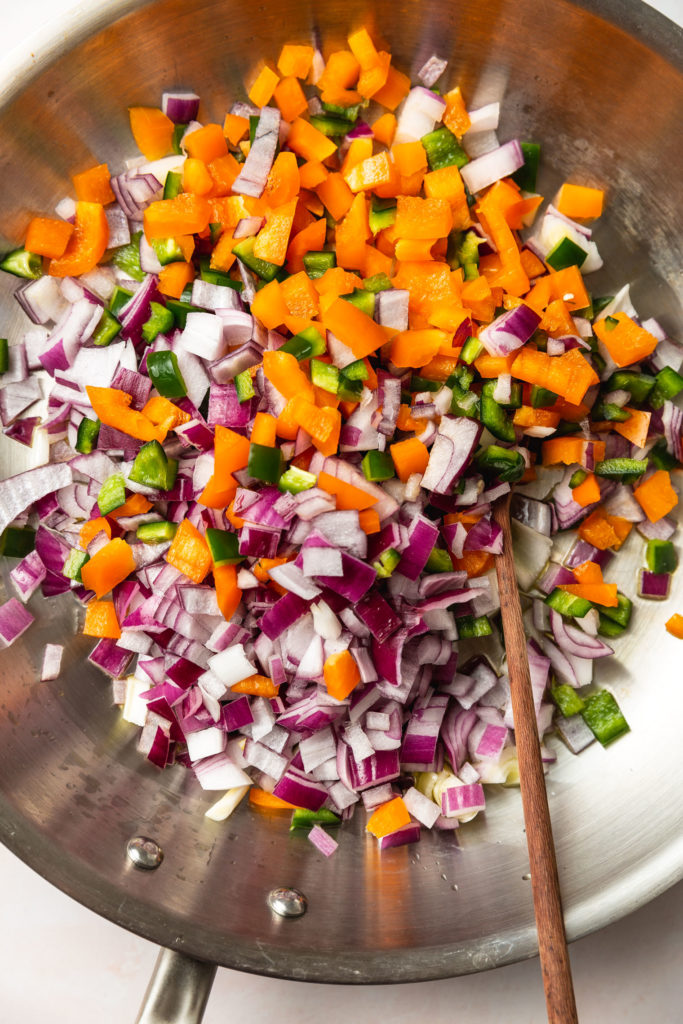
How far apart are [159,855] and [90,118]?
4.67ft

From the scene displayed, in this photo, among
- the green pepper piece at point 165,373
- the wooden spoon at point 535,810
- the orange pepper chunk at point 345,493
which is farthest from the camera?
the green pepper piece at point 165,373

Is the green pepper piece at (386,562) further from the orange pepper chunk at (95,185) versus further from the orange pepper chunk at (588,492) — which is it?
the orange pepper chunk at (95,185)

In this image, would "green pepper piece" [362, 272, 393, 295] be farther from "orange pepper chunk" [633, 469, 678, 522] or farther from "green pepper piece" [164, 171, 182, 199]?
"orange pepper chunk" [633, 469, 678, 522]

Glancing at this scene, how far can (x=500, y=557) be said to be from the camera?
139cm

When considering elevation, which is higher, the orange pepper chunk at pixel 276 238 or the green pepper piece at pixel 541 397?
the orange pepper chunk at pixel 276 238

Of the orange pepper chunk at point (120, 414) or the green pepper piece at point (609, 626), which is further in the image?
the green pepper piece at point (609, 626)

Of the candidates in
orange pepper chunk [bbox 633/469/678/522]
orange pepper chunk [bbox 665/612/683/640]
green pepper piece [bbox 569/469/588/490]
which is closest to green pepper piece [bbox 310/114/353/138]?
green pepper piece [bbox 569/469/588/490]

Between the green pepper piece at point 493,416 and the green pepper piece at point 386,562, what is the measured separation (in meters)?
0.28

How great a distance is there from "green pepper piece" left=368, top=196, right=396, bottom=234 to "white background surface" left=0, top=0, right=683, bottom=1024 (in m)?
1.46

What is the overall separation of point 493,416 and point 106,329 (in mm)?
764

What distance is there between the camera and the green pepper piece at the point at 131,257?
151 cm

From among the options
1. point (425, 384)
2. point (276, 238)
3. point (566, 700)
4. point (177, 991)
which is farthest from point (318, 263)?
point (177, 991)

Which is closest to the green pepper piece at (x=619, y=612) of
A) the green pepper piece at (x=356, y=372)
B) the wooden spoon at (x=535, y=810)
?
the wooden spoon at (x=535, y=810)

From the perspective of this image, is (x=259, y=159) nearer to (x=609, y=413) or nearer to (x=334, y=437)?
(x=334, y=437)
